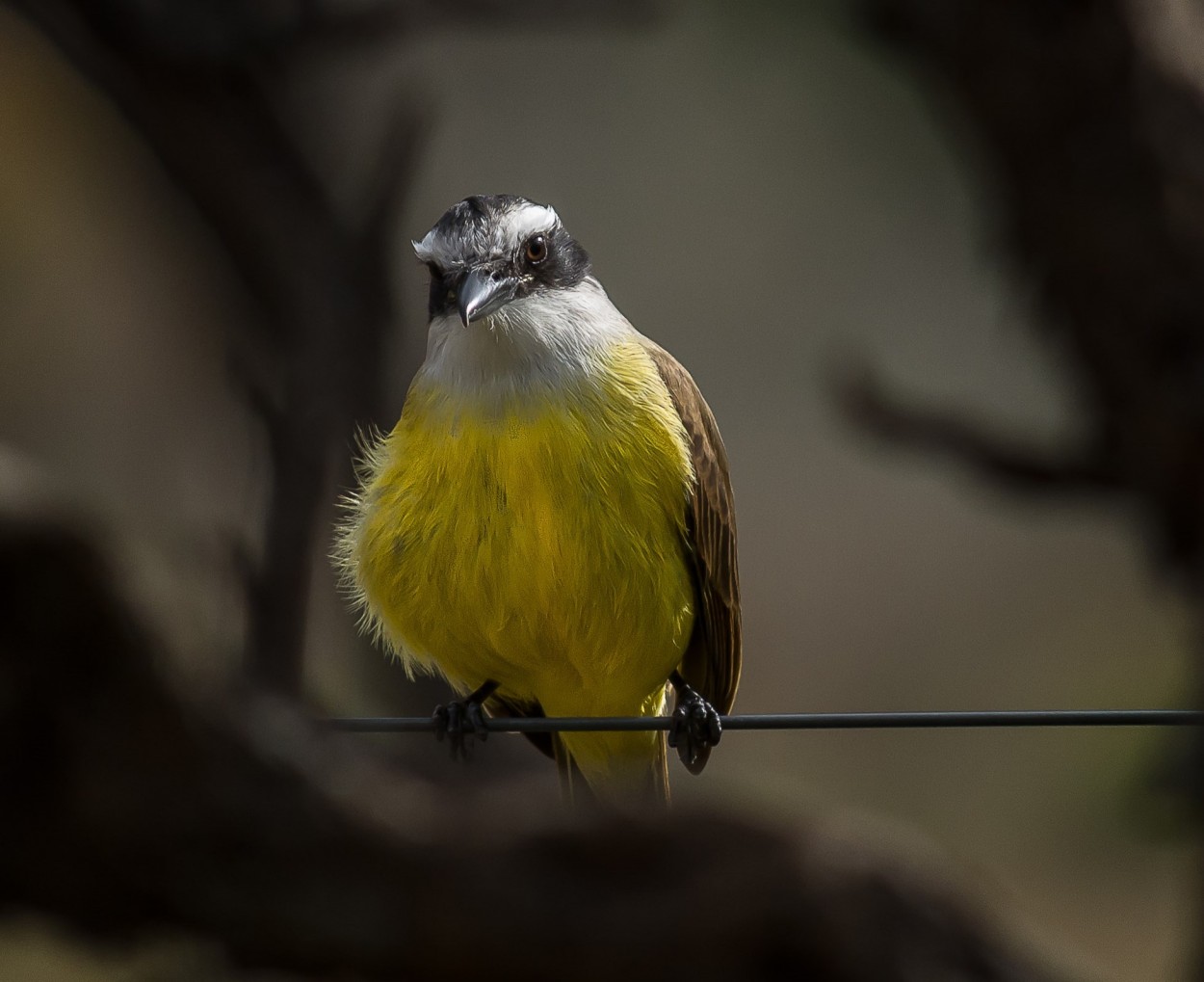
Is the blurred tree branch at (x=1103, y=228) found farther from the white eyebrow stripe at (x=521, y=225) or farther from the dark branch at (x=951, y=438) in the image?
the white eyebrow stripe at (x=521, y=225)

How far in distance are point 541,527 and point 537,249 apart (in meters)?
0.66

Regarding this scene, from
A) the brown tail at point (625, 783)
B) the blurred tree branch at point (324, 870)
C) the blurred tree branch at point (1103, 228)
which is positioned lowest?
the blurred tree branch at point (324, 870)

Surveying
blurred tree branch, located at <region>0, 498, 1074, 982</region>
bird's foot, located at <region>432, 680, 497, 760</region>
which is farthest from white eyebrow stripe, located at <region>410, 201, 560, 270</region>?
blurred tree branch, located at <region>0, 498, 1074, 982</region>

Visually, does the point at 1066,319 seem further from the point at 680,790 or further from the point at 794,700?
the point at 794,700

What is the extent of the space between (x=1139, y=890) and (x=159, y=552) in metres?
5.80

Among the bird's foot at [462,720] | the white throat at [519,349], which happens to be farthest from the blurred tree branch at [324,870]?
the white throat at [519,349]

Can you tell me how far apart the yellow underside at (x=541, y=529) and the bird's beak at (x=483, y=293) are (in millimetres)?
196

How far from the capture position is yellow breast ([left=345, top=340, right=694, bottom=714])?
3441 millimetres

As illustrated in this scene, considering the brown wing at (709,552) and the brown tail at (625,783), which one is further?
the brown tail at (625,783)

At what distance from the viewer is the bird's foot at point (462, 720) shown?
13.3ft

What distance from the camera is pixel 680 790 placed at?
250 inches

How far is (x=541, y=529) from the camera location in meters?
3.42

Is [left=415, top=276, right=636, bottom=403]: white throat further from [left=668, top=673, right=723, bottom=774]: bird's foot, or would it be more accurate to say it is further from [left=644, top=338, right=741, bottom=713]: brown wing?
[left=668, top=673, right=723, bottom=774]: bird's foot

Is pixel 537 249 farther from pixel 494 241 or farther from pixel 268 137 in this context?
pixel 268 137
